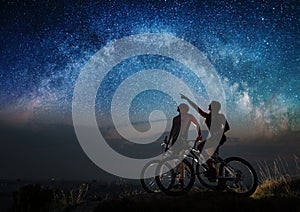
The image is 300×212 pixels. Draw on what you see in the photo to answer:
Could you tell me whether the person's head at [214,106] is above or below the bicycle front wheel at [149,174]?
above

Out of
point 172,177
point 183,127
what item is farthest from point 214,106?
point 172,177

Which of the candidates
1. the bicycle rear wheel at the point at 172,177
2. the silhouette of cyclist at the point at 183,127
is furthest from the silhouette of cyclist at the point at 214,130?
the bicycle rear wheel at the point at 172,177

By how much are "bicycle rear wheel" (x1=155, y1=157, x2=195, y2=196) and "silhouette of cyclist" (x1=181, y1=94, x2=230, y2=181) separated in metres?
0.56

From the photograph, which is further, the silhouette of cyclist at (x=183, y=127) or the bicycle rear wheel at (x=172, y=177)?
the silhouette of cyclist at (x=183, y=127)

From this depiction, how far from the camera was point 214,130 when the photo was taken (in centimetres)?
932

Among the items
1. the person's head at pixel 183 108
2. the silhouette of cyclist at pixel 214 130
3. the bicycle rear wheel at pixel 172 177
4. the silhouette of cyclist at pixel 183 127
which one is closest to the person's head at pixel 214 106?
the silhouette of cyclist at pixel 214 130

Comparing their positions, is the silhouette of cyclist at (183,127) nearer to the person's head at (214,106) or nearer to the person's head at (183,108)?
the person's head at (183,108)

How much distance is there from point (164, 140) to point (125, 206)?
7.61 feet

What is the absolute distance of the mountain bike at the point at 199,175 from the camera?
29.6ft

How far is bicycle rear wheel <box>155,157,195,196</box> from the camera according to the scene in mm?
9102

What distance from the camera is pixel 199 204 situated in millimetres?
7957

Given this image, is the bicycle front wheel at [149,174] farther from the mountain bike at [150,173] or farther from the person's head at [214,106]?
the person's head at [214,106]

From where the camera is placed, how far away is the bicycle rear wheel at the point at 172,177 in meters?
9.10

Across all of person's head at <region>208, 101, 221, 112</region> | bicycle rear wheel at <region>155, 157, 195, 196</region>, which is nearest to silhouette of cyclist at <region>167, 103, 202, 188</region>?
bicycle rear wheel at <region>155, 157, 195, 196</region>
